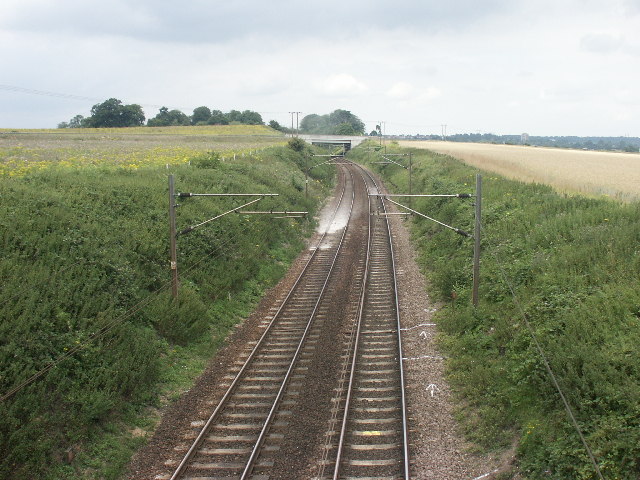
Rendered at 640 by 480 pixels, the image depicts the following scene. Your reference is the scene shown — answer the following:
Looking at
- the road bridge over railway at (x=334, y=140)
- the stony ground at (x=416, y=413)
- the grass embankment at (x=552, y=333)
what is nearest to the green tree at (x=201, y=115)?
the road bridge over railway at (x=334, y=140)

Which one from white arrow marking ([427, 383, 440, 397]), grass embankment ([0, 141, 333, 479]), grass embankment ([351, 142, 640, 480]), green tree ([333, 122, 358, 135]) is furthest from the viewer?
green tree ([333, 122, 358, 135])

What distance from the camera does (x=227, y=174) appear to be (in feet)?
113

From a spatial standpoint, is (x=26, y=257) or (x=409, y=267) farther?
(x=409, y=267)

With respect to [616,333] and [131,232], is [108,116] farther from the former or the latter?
[616,333]

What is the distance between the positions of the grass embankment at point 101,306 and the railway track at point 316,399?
1.68 m

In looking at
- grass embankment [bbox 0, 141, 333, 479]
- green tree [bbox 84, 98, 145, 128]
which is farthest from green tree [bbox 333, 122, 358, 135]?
grass embankment [bbox 0, 141, 333, 479]

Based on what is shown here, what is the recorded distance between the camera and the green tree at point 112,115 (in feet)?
352

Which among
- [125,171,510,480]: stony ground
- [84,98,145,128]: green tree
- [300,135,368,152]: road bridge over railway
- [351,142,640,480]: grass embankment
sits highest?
[84,98,145,128]: green tree

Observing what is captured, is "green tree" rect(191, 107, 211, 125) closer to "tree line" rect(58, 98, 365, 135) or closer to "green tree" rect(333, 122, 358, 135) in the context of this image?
"tree line" rect(58, 98, 365, 135)

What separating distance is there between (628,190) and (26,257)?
2777cm

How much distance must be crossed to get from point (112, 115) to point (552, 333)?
109725 millimetres

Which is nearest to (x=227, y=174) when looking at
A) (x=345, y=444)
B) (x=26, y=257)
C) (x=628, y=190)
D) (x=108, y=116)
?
(x=26, y=257)

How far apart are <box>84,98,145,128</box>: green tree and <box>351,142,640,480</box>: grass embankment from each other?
98902 mm

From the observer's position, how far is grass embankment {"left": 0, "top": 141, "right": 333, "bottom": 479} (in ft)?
35.6
